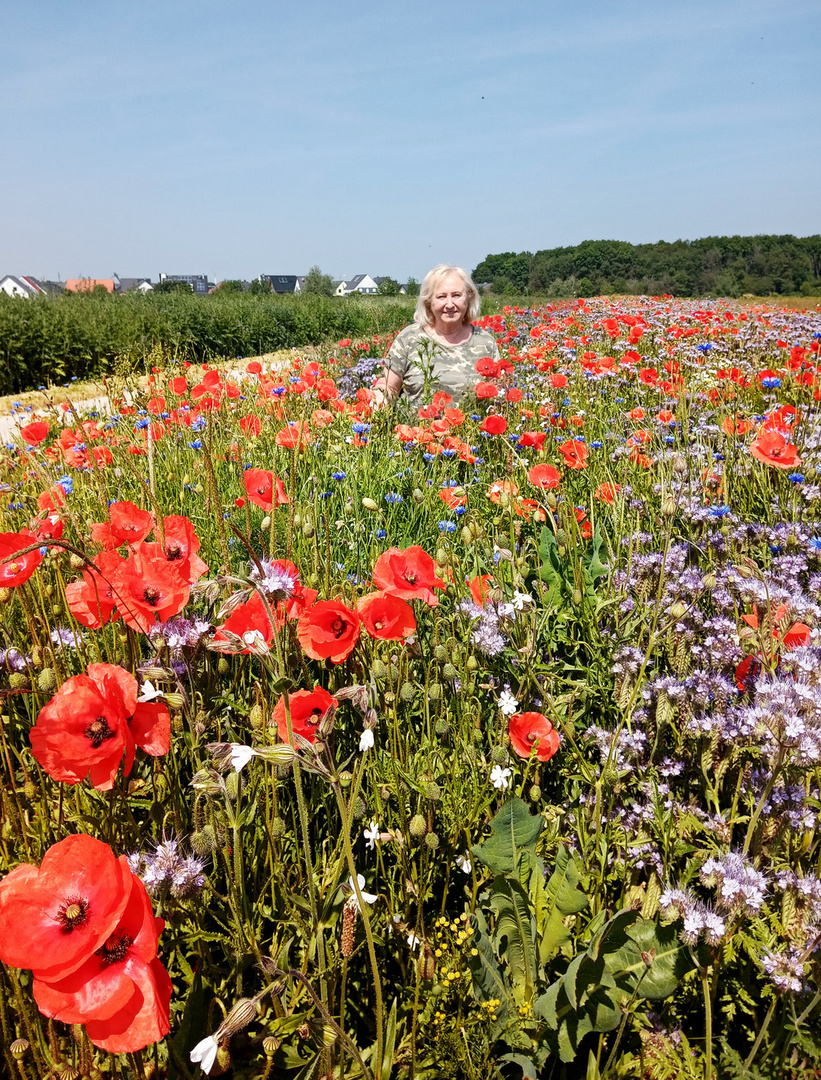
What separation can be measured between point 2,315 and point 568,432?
12129 mm

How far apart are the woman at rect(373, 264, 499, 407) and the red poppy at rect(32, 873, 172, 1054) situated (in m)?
4.24

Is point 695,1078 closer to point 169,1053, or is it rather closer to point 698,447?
point 169,1053

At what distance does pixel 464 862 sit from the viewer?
56.5 inches

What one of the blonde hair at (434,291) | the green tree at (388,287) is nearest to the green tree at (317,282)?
the green tree at (388,287)

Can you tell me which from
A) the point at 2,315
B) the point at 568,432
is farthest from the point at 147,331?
the point at 568,432

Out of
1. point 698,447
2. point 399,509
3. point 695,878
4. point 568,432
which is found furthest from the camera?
point 568,432

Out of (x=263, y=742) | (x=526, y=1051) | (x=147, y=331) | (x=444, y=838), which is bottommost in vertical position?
(x=526, y=1051)

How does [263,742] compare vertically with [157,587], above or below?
below

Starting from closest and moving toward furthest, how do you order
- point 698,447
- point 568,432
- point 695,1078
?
point 695,1078, point 698,447, point 568,432

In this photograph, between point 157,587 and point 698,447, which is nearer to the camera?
point 157,587

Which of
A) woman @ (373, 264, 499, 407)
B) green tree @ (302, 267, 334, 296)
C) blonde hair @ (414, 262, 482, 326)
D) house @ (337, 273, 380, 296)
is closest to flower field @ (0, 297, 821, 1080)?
woman @ (373, 264, 499, 407)

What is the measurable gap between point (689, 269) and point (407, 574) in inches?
1793

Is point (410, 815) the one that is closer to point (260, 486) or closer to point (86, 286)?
point (260, 486)

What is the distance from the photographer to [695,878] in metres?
1.40
